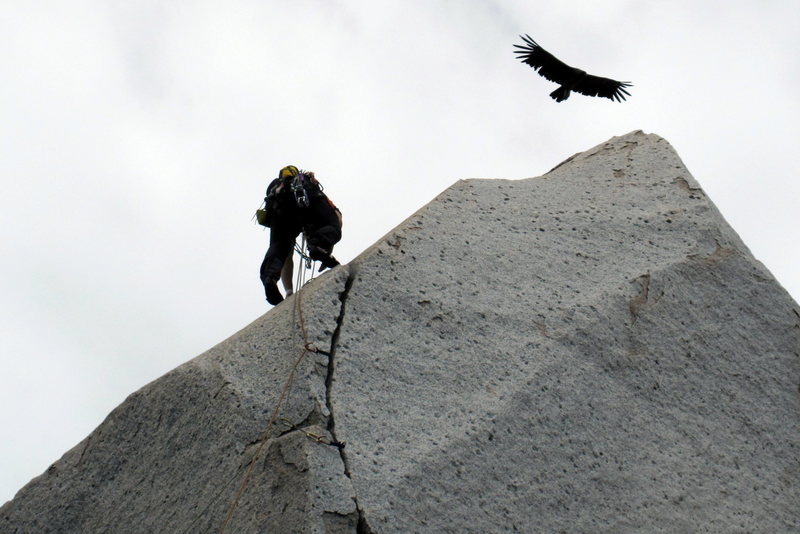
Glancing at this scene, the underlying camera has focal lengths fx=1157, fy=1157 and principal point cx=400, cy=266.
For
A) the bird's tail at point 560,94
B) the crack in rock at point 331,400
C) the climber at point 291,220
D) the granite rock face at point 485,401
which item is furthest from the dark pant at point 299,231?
the bird's tail at point 560,94

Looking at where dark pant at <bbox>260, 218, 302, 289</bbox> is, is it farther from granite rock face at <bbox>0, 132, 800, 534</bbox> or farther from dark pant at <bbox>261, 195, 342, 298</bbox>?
granite rock face at <bbox>0, 132, 800, 534</bbox>

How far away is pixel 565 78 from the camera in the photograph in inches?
420

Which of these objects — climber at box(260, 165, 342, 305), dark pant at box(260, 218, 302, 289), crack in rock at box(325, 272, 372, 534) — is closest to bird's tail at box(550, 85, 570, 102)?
climber at box(260, 165, 342, 305)

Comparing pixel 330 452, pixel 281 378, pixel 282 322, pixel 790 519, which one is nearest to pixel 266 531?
pixel 330 452

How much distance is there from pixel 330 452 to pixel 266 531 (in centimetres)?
51

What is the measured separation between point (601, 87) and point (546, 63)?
0.56 metres

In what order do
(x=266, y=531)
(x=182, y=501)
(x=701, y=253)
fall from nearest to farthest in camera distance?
(x=266, y=531), (x=182, y=501), (x=701, y=253)

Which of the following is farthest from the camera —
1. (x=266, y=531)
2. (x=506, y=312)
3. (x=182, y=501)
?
(x=506, y=312)

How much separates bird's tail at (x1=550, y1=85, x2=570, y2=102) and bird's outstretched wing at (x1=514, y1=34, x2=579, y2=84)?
0.08m

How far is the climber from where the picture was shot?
7.96m

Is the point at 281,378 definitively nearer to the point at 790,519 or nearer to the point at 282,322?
the point at 282,322

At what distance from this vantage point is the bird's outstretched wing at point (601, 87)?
10633 millimetres

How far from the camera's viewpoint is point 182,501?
6277 millimetres

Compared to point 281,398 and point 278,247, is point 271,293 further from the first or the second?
point 281,398
